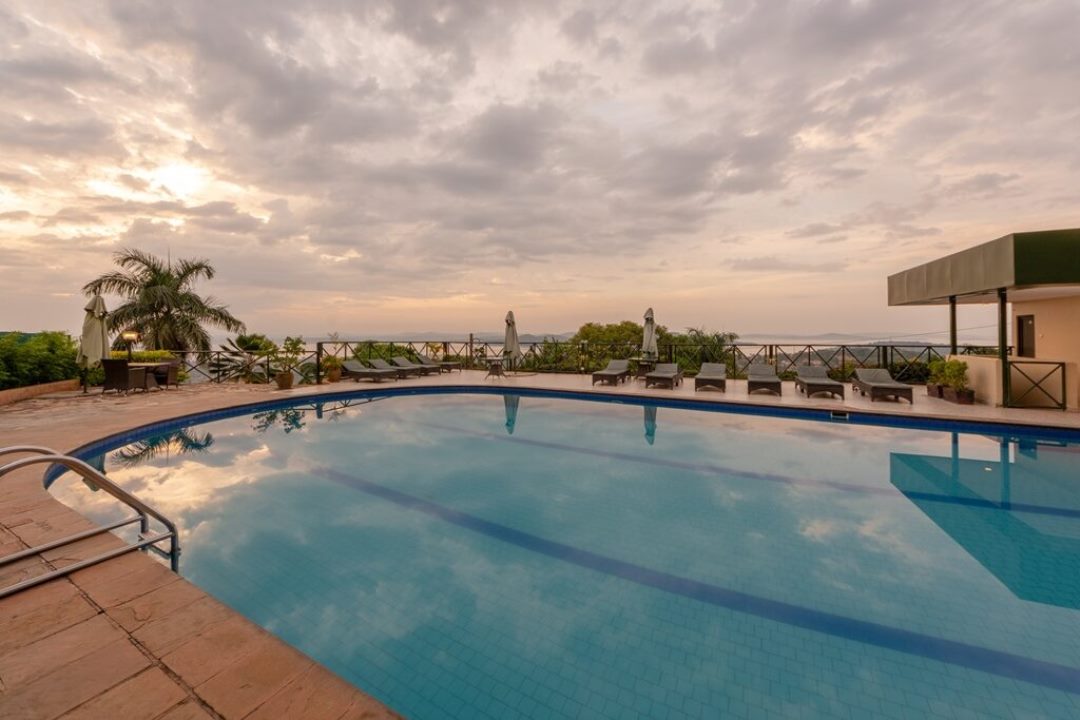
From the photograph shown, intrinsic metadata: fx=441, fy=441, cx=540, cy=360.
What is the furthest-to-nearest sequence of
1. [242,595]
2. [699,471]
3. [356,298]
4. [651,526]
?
[356,298]
[699,471]
[651,526]
[242,595]

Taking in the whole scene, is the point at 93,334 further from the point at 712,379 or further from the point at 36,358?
the point at 712,379

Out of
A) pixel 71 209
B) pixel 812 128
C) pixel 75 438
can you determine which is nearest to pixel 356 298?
pixel 71 209

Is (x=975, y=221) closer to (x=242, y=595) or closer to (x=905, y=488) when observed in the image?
(x=905, y=488)

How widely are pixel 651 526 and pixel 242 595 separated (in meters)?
3.34

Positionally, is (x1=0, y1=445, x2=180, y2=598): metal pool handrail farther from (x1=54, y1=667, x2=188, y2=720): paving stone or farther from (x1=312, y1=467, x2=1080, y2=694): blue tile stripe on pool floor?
(x1=312, y1=467, x2=1080, y2=694): blue tile stripe on pool floor

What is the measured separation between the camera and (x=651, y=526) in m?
4.20

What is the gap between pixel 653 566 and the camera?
351 centimetres

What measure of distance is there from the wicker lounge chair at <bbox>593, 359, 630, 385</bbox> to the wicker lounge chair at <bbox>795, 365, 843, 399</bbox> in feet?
13.4

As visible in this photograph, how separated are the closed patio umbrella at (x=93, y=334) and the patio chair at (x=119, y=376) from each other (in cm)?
41

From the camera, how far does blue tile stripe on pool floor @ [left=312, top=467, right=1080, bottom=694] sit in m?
2.38

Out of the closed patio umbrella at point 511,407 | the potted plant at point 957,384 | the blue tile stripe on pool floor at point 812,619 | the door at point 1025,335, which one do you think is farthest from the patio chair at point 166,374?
the door at point 1025,335

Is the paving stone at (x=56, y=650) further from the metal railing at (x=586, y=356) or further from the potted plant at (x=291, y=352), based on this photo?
the potted plant at (x=291, y=352)

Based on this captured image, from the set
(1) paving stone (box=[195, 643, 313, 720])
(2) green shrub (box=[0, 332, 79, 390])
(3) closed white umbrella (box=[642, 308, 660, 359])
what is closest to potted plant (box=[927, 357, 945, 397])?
(3) closed white umbrella (box=[642, 308, 660, 359])

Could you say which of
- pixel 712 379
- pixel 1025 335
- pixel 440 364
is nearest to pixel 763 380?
pixel 712 379
